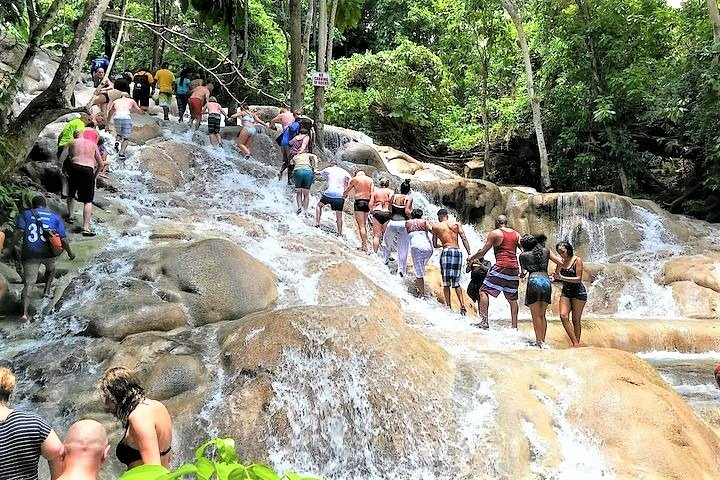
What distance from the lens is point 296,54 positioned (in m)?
14.9

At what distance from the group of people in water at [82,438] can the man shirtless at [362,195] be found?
7408 millimetres

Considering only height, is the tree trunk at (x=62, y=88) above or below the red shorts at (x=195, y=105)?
below

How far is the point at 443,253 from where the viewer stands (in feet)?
30.7

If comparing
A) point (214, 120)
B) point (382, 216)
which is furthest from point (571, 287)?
point (214, 120)

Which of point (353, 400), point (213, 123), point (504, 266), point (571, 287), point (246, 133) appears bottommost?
point (353, 400)

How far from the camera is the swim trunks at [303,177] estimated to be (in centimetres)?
1096

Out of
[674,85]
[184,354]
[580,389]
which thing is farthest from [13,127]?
[674,85]

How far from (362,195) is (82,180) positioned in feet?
14.7

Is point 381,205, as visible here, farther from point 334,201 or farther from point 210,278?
point 210,278

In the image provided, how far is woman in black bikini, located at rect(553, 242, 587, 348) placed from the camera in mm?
7879

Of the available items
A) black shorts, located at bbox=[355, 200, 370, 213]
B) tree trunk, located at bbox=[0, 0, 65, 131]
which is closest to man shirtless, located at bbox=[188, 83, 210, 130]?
black shorts, located at bbox=[355, 200, 370, 213]

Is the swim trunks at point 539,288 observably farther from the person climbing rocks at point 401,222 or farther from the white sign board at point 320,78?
the white sign board at point 320,78

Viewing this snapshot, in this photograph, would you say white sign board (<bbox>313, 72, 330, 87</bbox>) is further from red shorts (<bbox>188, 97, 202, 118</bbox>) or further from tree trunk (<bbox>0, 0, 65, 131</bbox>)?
tree trunk (<bbox>0, 0, 65, 131</bbox>)

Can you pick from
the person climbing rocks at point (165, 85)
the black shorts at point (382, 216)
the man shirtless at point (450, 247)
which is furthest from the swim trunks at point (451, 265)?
the person climbing rocks at point (165, 85)
